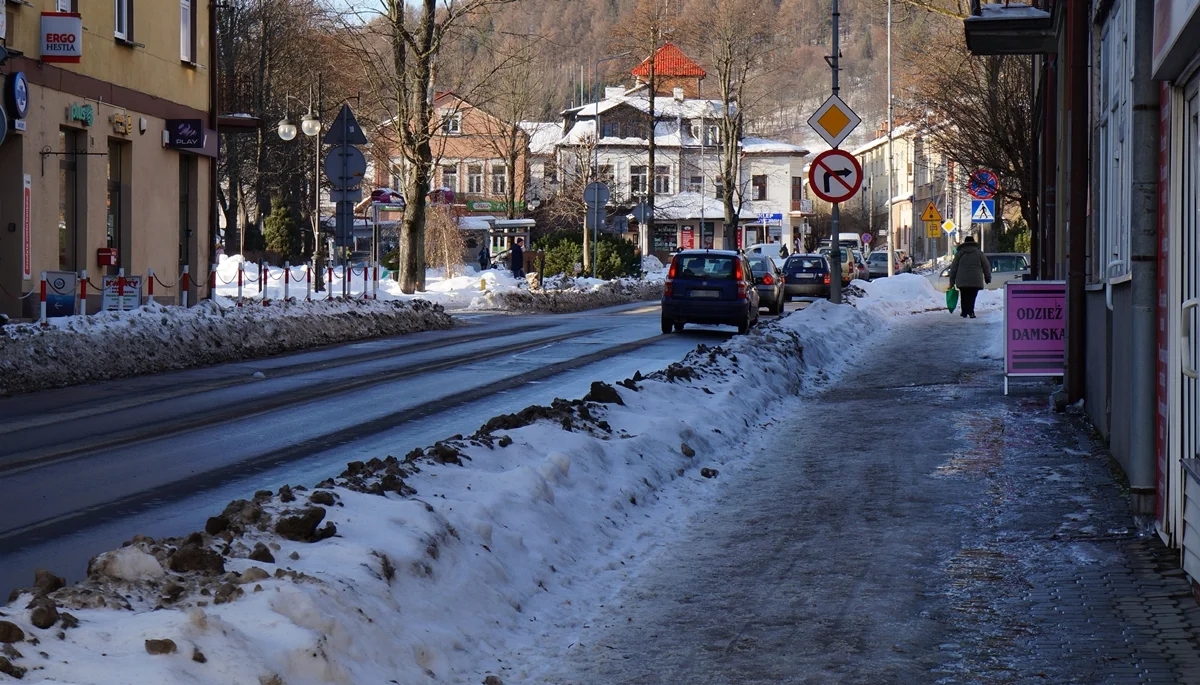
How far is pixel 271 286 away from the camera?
46.0 m

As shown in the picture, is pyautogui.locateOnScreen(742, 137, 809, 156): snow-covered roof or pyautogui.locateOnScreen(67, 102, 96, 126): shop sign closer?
pyautogui.locateOnScreen(67, 102, 96, 126): shop sign

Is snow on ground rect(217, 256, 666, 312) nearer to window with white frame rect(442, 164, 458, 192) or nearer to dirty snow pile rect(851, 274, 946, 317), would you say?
dirty snow pile rect(851, 274, 946, 317)

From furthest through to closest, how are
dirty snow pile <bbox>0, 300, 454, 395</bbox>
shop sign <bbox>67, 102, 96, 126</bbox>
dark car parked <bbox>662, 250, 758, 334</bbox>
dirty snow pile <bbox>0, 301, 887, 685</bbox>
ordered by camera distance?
dark car parked <bbox>662, 250, 758, 334</bbox> < shop sign <bbox>67, 102, 96, 126</bbox> < dirty snow pile <bbox>0, 300, 454, 395</bbox> < dirty snow pile <bbox>0, 301, 887, 685</bbox>

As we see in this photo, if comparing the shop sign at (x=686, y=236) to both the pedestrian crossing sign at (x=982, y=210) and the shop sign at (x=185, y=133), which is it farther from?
the shop sign at (x=185, y=133)

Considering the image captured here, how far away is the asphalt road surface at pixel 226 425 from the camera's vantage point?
8125 millimetres

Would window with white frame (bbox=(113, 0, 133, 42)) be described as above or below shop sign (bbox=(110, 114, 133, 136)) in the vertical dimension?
above

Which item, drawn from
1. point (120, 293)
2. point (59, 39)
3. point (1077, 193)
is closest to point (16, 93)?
point (59, 39)

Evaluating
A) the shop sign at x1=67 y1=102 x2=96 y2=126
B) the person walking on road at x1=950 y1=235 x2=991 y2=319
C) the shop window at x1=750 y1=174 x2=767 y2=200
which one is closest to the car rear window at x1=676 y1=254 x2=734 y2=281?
the person walking on road at x1=950 y1=235 x2=991 y2=319

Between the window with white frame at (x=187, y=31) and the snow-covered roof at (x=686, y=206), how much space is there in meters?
67.3

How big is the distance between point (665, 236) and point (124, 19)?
76.3 metres

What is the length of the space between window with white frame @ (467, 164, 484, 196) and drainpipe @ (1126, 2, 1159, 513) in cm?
8543

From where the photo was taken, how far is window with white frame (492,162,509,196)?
3622 inches

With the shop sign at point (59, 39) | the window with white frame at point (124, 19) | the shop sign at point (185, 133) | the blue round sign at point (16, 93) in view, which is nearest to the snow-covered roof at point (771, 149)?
the shop sign at point (185, 133)

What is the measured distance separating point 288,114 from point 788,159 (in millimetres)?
48614
